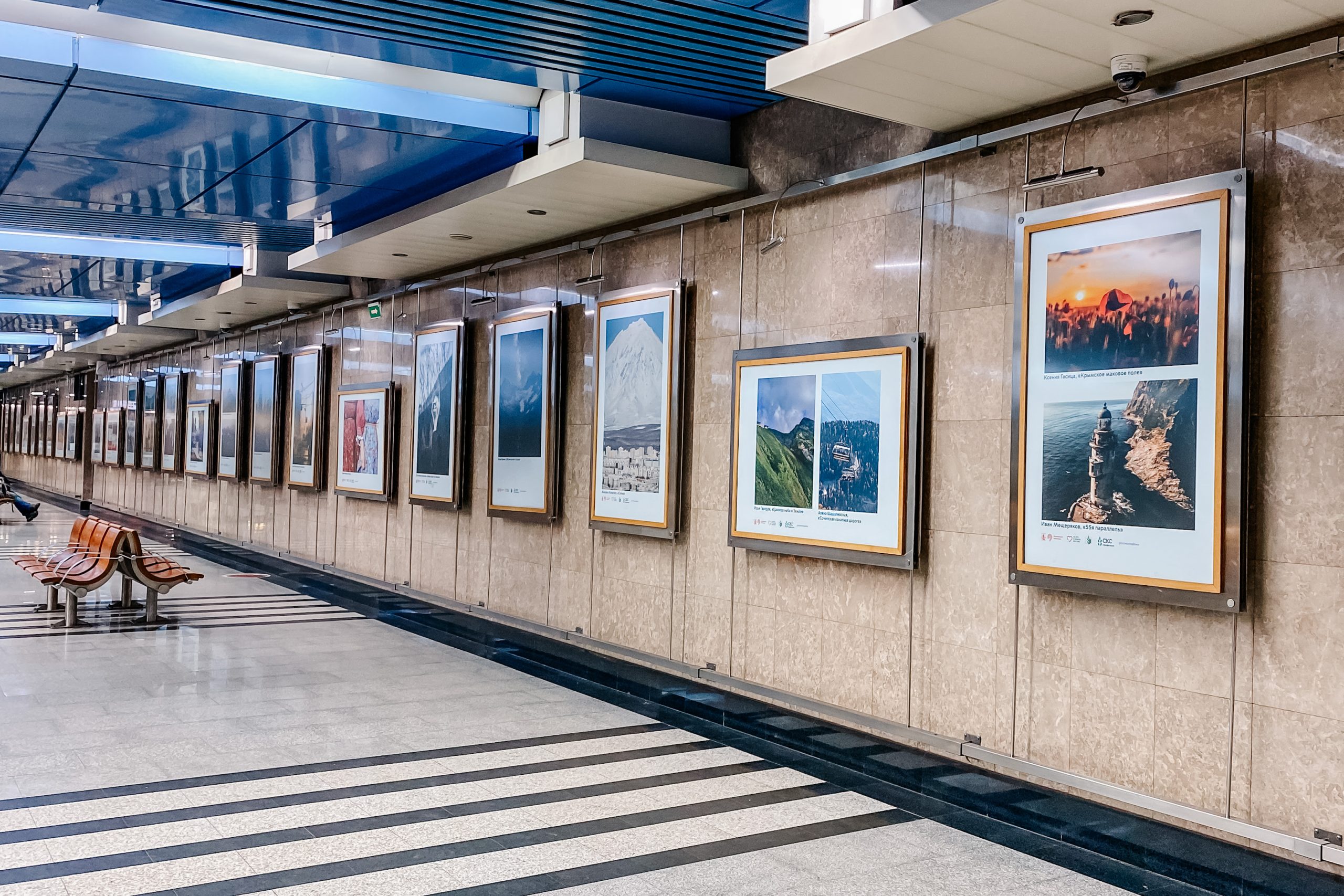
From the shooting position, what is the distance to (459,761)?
6238mm

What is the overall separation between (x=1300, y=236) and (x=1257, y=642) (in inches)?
62.6

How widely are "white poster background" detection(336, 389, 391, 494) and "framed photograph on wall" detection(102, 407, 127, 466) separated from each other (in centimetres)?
1366

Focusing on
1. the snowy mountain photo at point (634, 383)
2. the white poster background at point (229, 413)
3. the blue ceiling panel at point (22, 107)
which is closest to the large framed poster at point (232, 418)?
the white poster background at point (229, 413)

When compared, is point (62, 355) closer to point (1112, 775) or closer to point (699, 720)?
point (699, 720)

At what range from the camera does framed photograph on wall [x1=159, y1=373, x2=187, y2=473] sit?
20406mm

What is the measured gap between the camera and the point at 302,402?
48.6 feet

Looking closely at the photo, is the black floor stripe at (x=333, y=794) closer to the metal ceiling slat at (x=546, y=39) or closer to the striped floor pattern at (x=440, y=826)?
the striped floor pattern at (x=440, y=826)

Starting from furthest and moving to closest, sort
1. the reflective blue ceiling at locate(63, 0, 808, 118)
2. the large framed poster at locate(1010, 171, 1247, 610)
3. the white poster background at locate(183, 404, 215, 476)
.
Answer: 1. the white poster background at locate(183, 404, 215, 476)
2. the reflective blue ceiling at locate(63, 0, 808, 118)
3. the large framed poster at locate(1010, 171, 1247, 610)

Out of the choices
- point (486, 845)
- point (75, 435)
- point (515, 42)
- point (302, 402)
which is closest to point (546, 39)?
point (515, 42)

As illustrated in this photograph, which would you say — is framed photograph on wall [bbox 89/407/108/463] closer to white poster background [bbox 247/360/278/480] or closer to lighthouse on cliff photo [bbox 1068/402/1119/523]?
white poster background [bbox 247/360/278/480]

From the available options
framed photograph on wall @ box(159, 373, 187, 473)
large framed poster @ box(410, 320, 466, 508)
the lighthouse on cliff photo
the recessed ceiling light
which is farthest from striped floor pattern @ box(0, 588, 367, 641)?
the recessed ceiling light

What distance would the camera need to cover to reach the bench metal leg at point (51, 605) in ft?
36.4

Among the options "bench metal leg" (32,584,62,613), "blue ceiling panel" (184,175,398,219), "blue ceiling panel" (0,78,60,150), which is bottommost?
"bench metal leg" (32,584,62,613)

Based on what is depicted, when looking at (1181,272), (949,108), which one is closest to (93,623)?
(949,108)
